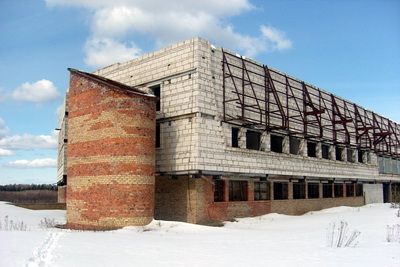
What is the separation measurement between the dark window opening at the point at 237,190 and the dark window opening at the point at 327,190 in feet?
35.8

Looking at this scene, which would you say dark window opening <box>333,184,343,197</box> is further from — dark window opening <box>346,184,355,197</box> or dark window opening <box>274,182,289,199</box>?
dark window opening <box>274,182,289,199</box>

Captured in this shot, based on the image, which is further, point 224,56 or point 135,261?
Result: point 224,56

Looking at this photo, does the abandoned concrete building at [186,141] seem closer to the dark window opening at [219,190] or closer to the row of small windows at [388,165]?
the dark window opening at [219,190]

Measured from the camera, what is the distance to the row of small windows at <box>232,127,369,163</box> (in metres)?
26.0

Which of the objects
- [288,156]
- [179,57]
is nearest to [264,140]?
[288,156]

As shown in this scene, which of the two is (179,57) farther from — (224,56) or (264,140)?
(264,140)

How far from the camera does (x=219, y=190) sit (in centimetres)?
2281

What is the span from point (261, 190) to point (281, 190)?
2525mm

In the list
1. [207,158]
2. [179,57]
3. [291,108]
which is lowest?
[207,158]

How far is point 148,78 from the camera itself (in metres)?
24.4

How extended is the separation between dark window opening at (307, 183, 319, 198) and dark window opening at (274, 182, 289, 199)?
371cm

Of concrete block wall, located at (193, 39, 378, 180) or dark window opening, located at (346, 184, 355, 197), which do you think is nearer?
concrete block wall, located at (193, 39, 378, 180)

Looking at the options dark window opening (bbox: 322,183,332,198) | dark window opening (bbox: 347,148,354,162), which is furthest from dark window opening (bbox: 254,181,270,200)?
dark window opening (bbox: 347,148,354,162)

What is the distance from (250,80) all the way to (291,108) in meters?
5.21
